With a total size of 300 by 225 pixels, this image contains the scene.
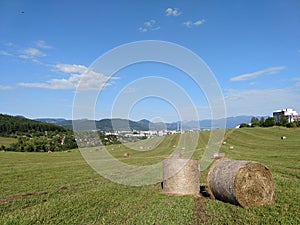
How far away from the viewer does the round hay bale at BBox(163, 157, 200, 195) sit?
988 cm

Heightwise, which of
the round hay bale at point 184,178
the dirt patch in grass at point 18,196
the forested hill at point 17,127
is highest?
the forested hill at point 17,127

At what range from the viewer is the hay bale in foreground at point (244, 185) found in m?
7.85

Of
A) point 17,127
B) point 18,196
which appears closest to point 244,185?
point 18,196

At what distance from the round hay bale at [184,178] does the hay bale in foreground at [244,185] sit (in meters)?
1.24

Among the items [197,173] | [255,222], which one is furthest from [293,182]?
[255,222]

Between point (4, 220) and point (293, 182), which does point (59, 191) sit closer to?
point (4, 220)

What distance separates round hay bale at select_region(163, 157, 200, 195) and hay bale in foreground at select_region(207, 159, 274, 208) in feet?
4.08

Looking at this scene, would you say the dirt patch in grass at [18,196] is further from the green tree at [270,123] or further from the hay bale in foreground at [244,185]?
the green tree at [270,123]

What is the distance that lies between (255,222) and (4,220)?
5752mm

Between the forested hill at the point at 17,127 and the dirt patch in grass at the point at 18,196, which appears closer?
the dirt patch in grass at the point at 18,196

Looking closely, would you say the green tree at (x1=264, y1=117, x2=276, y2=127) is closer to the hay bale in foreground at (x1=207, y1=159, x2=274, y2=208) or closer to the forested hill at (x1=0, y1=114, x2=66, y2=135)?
the forested hill at (x1=0, y1=114, x2=66, y2=135)

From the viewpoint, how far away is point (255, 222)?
6.41 meters

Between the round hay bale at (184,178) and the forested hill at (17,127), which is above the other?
the forested hill at (17,127)

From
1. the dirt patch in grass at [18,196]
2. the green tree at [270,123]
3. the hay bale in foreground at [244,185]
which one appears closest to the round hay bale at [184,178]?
the hay bale in foreground at [244,185]
